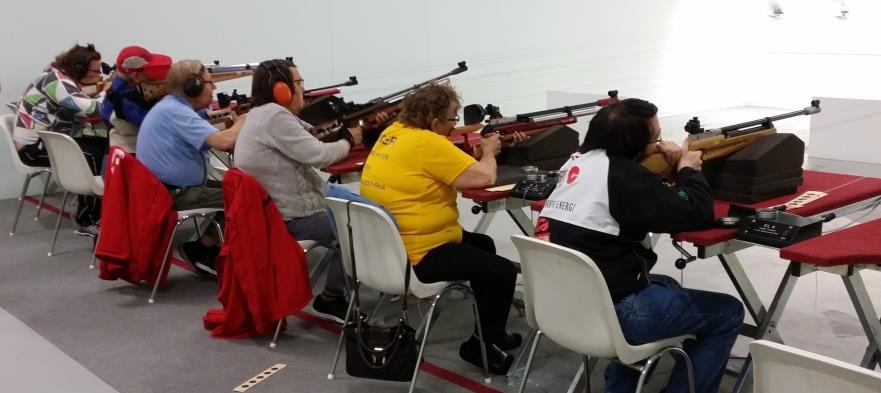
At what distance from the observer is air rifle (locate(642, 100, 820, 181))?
2.90 metres

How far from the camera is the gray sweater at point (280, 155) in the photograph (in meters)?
3.70

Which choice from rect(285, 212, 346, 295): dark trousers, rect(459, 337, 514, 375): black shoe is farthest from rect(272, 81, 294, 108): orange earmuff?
rect(459, 337, 514, 375): black shoe

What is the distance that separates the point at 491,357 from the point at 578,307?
0.93 metres

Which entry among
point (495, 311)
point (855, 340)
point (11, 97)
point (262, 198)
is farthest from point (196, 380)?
point (11, 97)

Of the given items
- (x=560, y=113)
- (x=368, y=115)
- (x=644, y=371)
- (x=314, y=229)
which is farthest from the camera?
(x=368, y=115)

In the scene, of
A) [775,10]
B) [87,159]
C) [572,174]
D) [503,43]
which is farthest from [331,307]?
[775,10]

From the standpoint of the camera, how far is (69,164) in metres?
4.68

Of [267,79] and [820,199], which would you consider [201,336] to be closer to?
[267,79]

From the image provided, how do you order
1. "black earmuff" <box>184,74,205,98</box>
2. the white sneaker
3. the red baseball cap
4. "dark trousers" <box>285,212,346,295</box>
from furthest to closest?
the white sneaker
the red baseball cap
"black earmuff" <box>184,74,205,98</box>
"dark trousers" <box>285,212,346,295</box>

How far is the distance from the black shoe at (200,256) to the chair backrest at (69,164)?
56 cm

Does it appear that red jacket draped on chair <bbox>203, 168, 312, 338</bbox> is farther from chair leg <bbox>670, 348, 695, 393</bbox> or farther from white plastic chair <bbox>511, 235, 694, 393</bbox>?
chair leg <bbox>670, 348, 695, 393</bbox>

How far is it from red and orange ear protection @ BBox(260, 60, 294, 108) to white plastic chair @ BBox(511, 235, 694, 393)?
167 cm

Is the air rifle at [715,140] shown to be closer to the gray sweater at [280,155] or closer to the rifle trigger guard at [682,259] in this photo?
the rifle trigger guard at [682,259]

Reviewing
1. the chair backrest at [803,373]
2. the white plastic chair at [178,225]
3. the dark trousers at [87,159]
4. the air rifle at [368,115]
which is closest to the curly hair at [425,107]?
the air rifle at [368,115]
